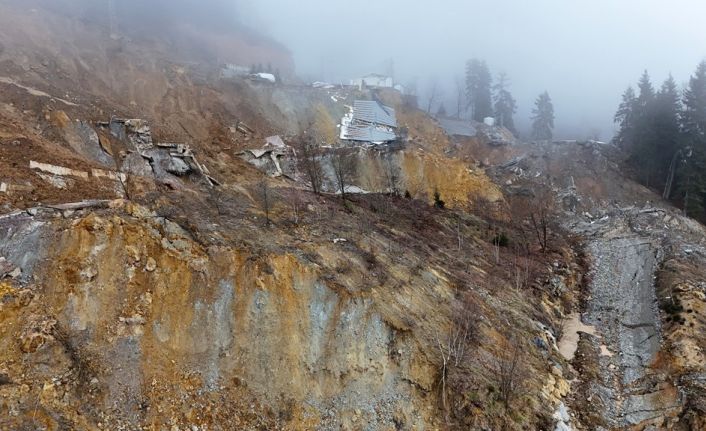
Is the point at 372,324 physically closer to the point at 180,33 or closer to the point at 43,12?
the point at 43,12

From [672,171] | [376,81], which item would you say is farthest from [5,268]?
[376,81]

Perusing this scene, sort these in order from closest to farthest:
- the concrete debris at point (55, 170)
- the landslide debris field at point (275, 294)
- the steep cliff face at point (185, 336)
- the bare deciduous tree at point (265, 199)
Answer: the steep cliff face at point (185, 336) → the landslide debris field at point (275, 294) → the concrete debris at point (55, 170) → the bare deciduous tree at point (265, 199)

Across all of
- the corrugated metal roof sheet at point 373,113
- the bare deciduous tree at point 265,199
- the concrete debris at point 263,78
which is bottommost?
the bare deciduous tree at point 265,199

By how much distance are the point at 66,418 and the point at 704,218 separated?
53052 mm

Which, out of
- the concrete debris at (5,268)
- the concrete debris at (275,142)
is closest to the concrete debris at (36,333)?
the concrete debris at (5,268)

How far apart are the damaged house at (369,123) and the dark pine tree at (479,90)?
27.1 metres

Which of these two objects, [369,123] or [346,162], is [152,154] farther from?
[369,123]

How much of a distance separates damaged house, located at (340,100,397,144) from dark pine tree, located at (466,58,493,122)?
27.1m

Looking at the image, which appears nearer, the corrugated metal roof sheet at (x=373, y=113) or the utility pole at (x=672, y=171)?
the utility pole at (x=672, y=171)

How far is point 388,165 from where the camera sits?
1677 inches

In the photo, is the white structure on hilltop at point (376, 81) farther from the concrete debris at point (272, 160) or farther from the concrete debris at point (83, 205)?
the concrete debris at point (83, 205)

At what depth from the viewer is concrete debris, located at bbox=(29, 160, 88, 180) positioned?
21.3 meters

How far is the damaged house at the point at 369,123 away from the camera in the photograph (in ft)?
152

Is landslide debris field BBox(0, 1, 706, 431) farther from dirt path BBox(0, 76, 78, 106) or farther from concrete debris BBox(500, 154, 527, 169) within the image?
concrete debris BBox(500, 154, 527, 169)
